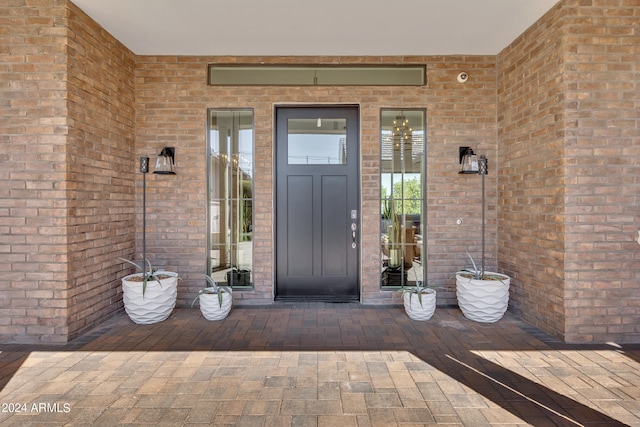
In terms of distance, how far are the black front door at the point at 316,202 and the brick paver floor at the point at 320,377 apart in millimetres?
820

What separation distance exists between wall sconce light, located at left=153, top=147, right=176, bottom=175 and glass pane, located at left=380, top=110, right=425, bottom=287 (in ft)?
7.79

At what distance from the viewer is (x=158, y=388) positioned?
232 centimetres

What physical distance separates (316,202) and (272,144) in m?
0.84

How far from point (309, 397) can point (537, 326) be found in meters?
2.44

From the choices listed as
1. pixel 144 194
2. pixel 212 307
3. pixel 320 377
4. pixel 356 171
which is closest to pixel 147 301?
pixel 212 307

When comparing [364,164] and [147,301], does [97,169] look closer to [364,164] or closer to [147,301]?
[147,301]

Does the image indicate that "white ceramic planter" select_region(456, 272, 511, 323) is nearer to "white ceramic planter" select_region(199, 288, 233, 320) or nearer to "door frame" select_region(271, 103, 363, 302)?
"door frame" select_region(271, 103, 363, 302)

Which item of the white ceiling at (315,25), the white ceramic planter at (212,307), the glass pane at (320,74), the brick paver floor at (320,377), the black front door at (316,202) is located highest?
the white ceiling at (315,25)

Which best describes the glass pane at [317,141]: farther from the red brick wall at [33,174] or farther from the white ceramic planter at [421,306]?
the red brick wall at [33,174]

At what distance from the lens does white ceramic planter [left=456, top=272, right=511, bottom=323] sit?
3484mm

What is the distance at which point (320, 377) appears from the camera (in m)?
2.46

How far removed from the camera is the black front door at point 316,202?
425 centimetres

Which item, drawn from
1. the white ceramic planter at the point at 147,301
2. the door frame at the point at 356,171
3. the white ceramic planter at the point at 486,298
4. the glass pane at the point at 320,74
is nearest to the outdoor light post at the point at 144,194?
the white ceramic planter at the point at 147,301

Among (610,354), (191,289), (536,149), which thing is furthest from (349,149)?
(610,354)
